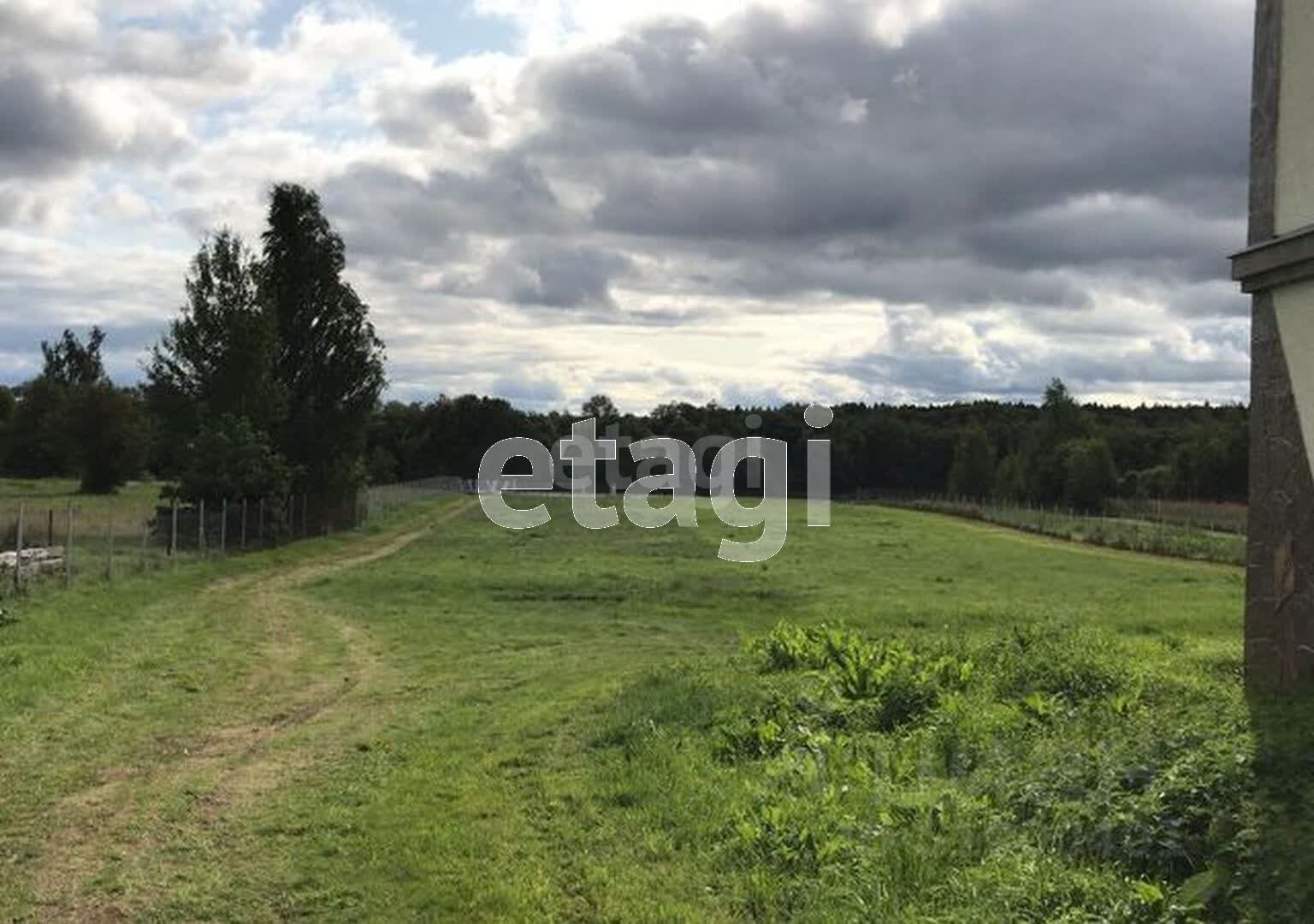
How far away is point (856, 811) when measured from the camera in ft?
24.2

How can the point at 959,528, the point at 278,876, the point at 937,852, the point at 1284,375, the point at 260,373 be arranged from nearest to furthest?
the point at 937,852, the point at 278,876, the point at 1284,375, the point at 260,373, the point at 959,528

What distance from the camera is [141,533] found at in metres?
32.8

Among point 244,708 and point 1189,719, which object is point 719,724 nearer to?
point 1189,719

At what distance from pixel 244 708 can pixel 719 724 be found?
Answer: 5328 mm

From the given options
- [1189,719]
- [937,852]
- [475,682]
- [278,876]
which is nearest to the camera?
[937,852]

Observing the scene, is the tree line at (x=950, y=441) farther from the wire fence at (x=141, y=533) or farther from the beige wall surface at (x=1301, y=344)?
the beige wall surface at (x=1301, y=344)

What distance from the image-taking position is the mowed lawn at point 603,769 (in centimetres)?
638

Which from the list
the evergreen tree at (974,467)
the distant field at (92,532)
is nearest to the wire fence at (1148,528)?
the distant field at (92,532)

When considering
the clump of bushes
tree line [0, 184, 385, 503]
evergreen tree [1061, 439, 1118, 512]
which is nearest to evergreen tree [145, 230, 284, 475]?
tree line [0, 184, 385, 503]

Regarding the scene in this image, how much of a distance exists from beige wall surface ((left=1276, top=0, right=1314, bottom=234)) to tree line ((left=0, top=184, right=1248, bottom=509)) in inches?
1207

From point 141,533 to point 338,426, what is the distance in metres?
13.5

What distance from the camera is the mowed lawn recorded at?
6383 millimetres

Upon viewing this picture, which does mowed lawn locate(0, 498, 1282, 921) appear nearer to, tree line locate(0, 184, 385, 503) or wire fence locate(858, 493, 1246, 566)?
tree line locate(0, 184, 385, 503)

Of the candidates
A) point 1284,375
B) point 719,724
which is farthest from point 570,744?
point 1284,375
